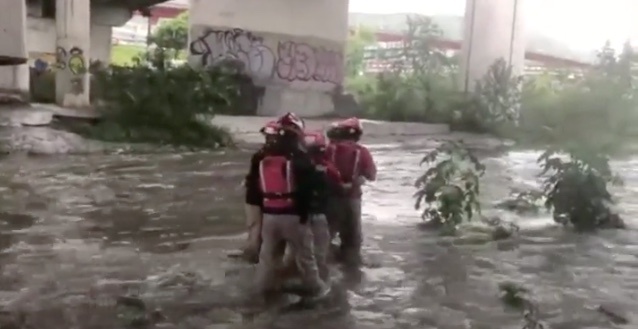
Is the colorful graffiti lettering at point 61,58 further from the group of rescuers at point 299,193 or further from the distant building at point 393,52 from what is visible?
the group of rescuers at point 299,193

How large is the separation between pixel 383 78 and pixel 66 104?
11734mm

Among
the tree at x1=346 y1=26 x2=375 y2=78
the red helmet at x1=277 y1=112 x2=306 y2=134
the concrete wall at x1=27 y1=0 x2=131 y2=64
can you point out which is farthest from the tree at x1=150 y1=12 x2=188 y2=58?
the red helmet at x1=277 y1=112 x2=306 y2=134

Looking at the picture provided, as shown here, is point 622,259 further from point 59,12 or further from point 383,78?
point 383,78

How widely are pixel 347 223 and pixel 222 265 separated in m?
1.26

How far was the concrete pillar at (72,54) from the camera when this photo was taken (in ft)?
71.6

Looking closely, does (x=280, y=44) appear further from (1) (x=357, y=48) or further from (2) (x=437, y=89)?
(1) (x=357, y=48)

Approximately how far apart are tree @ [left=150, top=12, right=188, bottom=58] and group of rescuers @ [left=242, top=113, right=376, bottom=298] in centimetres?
2705

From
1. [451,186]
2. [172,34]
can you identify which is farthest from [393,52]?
[451,186]

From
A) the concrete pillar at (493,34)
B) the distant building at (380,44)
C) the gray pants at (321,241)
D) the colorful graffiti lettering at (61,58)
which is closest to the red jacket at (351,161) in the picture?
the gray pants at (321,241)

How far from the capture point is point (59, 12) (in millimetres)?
22031

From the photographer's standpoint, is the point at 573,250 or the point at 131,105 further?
the point at 131,105

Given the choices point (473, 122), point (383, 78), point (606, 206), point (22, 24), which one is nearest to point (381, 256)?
point (606, 206)

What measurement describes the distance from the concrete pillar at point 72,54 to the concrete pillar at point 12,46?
60.0 inches

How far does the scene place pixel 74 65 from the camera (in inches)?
861
